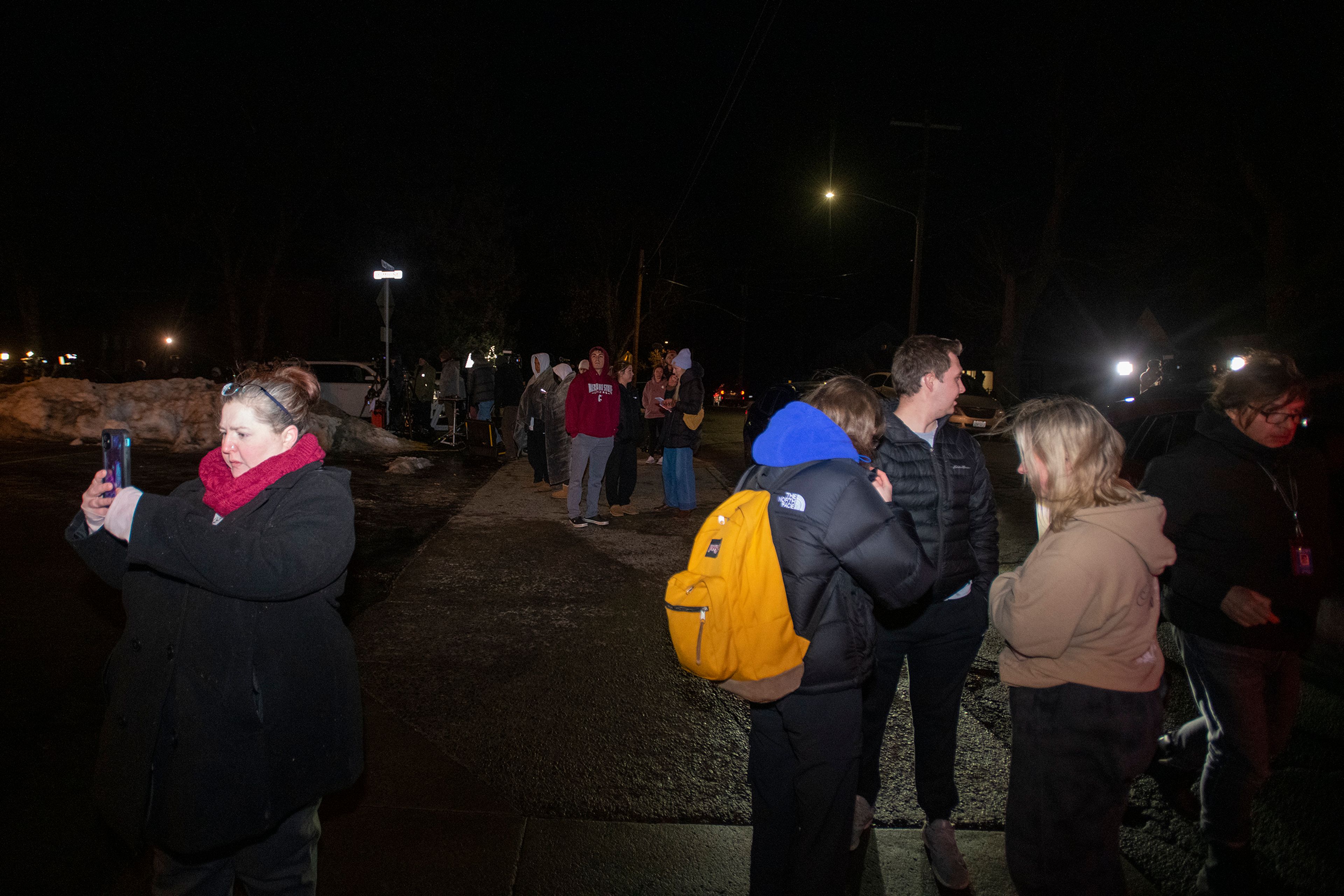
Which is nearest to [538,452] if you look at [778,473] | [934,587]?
[934,587]

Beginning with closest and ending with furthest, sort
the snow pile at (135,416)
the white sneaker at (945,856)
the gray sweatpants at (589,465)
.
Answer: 1. the white sneaker at (945,856)
2. the gray sweatpants at (589,465)
3. the snow pile at (135,416)

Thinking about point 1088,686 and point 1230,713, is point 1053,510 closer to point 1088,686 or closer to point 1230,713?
point 1088,686

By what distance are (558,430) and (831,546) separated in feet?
26.1

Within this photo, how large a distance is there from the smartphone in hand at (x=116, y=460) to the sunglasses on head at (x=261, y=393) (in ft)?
0.94

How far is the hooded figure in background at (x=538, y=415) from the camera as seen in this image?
33.7 ft

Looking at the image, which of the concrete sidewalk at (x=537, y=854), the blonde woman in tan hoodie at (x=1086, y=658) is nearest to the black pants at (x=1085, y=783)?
the blonde woman in tan hoodie at (x=1086, y=658)

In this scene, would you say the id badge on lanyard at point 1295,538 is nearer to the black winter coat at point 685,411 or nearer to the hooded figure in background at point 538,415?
the black winter coat at point 685,411

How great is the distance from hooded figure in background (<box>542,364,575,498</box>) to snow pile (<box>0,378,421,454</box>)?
560 centimetres

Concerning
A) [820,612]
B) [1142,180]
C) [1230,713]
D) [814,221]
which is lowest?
[1230,713]

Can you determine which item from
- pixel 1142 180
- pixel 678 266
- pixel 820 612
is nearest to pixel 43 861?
pixel 820 612

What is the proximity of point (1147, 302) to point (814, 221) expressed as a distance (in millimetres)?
18946

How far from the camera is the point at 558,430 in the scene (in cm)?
997

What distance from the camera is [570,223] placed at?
44938mm

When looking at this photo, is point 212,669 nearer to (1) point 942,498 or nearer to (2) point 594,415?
(1) point 942,498
